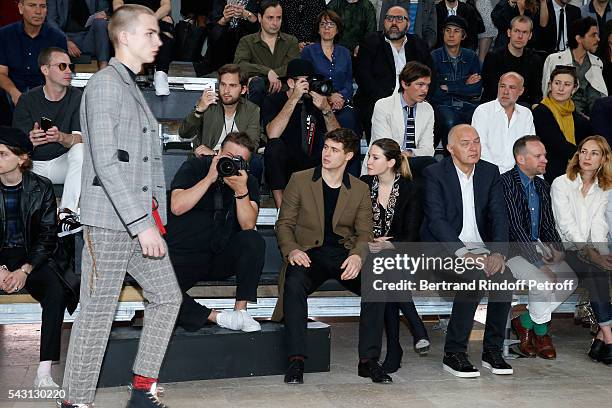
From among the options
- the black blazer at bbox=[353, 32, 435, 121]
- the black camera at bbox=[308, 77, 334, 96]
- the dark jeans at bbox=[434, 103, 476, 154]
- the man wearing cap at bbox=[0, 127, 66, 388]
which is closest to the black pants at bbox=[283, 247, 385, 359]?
the man wearing cap at bbox=[0, 127, 66, 388]

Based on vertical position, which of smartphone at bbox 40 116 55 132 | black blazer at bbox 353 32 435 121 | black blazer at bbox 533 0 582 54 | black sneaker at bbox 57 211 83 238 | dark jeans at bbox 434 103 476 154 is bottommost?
black sneaker at bbox 57 211 83 238

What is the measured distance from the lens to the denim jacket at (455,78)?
296 inches

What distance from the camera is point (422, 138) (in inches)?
258

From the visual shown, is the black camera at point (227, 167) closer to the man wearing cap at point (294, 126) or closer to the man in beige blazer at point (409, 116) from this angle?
the man wearing cap at point (294, 126)

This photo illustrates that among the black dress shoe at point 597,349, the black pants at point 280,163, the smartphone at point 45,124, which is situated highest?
the smartphone at point 45,124

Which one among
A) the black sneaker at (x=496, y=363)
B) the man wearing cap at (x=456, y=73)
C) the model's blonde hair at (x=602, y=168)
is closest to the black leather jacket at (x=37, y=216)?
the black sneaker at (x=496, y=363)

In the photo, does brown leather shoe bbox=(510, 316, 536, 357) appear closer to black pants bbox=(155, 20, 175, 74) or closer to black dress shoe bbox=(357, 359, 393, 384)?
black dress shoe bbox=(357, 359, 393, 384)

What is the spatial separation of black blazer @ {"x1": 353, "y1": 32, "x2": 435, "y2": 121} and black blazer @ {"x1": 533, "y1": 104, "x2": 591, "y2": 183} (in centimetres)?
89

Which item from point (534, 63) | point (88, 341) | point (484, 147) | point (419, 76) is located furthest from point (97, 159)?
point (534, 63)

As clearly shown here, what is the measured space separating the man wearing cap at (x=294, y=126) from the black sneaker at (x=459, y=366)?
1.63 m

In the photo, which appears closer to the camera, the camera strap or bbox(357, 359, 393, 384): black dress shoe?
bbox(357, 359, 393, 384): black dress shoe

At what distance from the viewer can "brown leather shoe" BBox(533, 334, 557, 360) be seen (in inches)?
213

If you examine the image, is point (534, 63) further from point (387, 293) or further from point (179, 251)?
point (179, 251)

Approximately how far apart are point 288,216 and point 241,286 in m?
0.52
